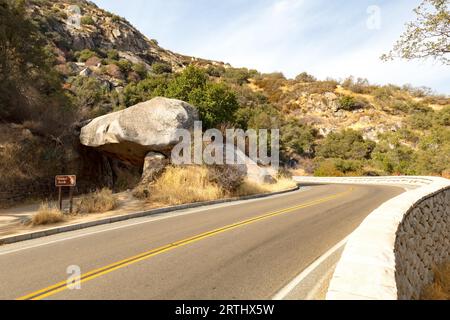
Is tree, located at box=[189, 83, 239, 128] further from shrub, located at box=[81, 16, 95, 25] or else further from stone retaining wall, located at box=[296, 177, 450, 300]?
shrub, located at box=[81, 16, 95, 25]

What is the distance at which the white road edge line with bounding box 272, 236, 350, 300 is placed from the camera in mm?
4523

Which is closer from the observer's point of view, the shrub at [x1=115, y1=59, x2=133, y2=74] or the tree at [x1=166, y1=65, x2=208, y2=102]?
the tree at [x1=166, y1=65, x2=208, y2=102]

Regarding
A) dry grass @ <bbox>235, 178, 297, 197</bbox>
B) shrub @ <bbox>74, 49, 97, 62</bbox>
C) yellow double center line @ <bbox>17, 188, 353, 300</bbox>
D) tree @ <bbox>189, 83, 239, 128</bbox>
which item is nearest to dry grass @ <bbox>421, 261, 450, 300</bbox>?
yellow double center line @ <bbox>17, 188, 353, 300</bbox>

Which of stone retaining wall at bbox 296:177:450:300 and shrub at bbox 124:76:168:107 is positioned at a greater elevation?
shrub at bbox 124:76:168:107

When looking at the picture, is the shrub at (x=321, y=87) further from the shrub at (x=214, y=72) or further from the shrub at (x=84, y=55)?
the shrub at (x=84, y=55)

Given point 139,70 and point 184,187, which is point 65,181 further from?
point 139,70

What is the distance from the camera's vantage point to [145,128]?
16.6 meters

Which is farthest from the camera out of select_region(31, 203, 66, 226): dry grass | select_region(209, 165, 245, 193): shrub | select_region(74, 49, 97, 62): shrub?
select_region(74, 49, 97, 62): shrub

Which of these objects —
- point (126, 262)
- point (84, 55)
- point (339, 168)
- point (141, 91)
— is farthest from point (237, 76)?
point (126, 262)

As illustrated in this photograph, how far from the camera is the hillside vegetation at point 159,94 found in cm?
1789

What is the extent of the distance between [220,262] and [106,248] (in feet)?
9.23

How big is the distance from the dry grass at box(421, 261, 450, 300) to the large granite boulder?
11893 millimetres

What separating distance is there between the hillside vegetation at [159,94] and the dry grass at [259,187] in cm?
559

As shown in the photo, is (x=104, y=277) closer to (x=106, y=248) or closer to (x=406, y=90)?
(x=106, y=248)
